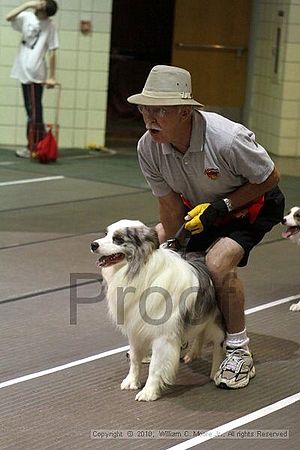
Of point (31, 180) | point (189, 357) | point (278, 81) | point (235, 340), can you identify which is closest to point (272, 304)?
point (189, 357)

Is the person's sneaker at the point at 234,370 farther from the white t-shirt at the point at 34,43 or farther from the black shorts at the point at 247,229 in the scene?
the white t-shirt at the point at 34,43

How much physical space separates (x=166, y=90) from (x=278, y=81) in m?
7.44

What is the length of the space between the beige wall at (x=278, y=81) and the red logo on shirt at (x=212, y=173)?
7.19m

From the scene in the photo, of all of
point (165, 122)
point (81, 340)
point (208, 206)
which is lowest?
point (81, 340)

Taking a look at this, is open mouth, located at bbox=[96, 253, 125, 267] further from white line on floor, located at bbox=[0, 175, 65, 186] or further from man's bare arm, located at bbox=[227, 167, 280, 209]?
white line on floor, located at bbox=[0, 175, 65, 186]

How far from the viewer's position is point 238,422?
384 cm

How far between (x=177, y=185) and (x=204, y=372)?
87 centimetres

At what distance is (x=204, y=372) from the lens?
4.43 meters

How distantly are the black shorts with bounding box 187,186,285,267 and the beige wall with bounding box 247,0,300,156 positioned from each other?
7002 millimetres

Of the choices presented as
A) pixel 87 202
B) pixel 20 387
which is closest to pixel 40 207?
pixel 87 202

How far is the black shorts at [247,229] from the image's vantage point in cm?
429

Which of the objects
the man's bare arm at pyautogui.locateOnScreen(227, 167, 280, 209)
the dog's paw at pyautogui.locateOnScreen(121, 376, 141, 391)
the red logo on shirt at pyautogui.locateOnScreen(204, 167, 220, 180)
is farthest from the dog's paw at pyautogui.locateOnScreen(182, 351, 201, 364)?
the red logo on shirt at pyautogui.locateOnScreen(204, 167, 220, 180)

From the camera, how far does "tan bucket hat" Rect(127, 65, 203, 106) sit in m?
4.01

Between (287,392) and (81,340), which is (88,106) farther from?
(287,392)
